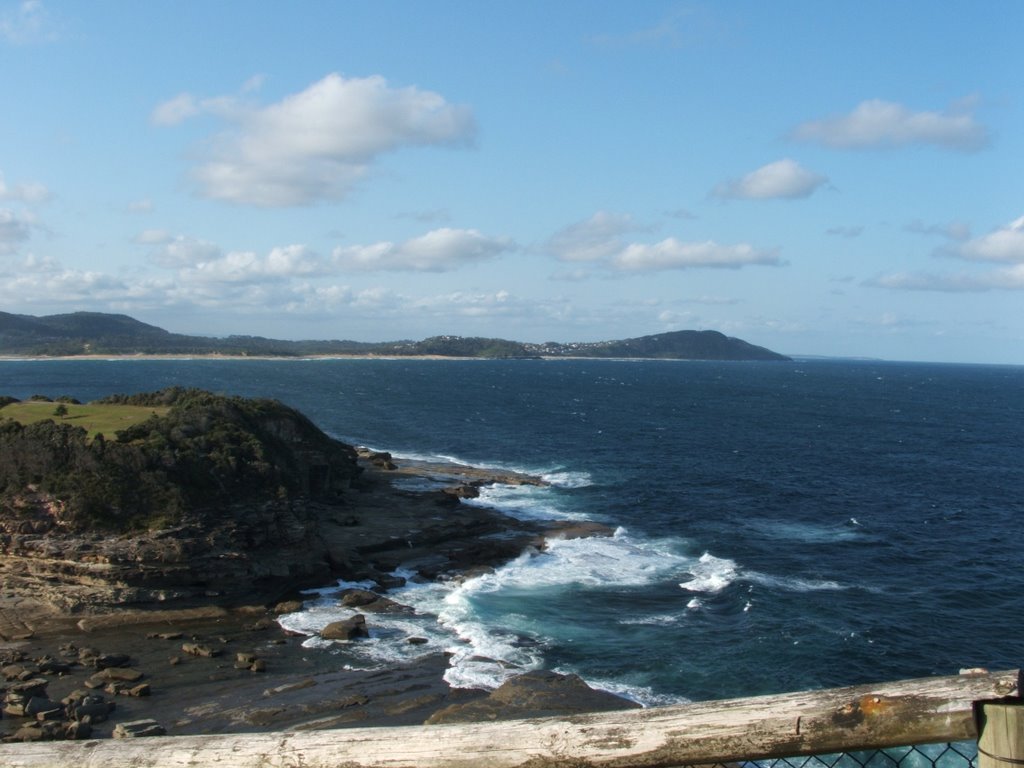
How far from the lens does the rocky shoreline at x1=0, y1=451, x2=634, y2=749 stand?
94.3 feet

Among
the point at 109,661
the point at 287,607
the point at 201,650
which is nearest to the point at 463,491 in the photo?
the point at 287,607

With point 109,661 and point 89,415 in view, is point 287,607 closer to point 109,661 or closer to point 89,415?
point 109,661

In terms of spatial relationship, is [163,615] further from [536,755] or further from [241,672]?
[536,755]

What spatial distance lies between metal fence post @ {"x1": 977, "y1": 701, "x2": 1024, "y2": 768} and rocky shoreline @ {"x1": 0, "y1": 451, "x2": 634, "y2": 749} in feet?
75.8

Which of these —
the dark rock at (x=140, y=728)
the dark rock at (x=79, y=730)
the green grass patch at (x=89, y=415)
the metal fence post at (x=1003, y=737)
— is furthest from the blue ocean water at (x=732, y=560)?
the metal fence post at (x=1003, y=737)

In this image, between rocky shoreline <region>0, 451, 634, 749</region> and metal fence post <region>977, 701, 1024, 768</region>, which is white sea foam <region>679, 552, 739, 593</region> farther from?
metal fence post <region>977, 701, 1024, 768</region>

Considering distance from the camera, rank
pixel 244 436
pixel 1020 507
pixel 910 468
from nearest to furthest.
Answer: pixel 244 436
pixel 1020 507
pixel 910 468

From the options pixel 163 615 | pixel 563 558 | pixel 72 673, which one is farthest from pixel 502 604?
pixel 72 673

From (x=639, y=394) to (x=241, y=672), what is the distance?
138918 mm

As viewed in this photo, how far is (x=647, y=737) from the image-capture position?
3.64m

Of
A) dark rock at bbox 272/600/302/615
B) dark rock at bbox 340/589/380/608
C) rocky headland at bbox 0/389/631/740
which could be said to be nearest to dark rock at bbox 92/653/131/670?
rocky headland at bbox 0/389/631/740

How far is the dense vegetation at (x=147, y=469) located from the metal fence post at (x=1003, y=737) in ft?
142

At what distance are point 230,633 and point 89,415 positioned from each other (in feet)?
84.1

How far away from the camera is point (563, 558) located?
49156mm
